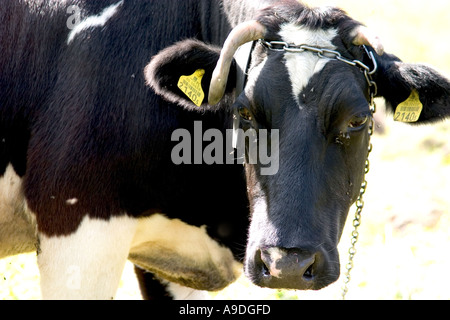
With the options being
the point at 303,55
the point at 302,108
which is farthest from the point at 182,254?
the point at 303,55

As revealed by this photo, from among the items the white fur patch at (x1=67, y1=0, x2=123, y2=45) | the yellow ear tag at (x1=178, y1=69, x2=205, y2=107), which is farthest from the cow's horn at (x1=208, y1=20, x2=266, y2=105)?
the white fur patch at (x1=67, y1=0, x2=123, y2=45)

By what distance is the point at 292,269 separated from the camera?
3.68m

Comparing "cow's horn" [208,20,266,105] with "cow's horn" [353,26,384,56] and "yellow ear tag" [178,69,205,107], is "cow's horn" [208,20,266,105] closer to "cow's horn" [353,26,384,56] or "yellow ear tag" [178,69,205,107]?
"yellow ear tag" [178,69,205,107]

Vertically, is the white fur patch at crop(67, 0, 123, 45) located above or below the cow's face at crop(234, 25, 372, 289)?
above

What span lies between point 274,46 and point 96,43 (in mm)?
1077

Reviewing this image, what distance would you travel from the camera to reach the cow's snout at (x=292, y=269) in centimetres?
369

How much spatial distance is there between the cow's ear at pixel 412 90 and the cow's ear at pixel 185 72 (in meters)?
0.89

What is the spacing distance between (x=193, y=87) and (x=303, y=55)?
0.67 metres

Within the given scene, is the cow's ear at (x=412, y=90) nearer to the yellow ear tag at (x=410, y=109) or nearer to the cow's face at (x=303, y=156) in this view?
the yellow ear tag at (x=410, y=109)

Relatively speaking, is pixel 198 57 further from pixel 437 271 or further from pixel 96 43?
pixel 437 271

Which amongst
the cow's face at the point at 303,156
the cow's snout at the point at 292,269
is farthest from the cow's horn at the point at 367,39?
the cow's snout at the point at 292,269

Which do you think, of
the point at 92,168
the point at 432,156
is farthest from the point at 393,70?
the point at 432,156

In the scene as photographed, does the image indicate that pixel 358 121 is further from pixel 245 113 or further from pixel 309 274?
pixel 309 274

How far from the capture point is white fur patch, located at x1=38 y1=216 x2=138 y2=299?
4379 mm
